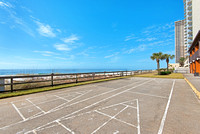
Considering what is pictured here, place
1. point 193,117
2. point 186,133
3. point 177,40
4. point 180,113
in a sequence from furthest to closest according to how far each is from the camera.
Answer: point 177,40 → point 180,113 → point 193,117 → point 186,133

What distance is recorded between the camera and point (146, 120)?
296cm

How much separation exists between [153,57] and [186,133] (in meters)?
32.1

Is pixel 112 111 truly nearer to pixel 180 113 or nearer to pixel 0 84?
pixel 180 113

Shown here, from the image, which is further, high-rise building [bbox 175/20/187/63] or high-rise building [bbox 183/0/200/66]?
high-rise building [bbox 175/20/187/63]

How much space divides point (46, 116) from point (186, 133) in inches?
162

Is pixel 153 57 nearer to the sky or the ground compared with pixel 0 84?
nearer to the sky

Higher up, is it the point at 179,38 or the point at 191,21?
the point at 179,38

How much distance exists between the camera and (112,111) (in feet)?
11.8

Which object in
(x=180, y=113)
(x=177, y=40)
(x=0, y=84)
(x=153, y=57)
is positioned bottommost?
(x=180, y=113)

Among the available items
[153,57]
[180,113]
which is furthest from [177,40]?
[180,113]

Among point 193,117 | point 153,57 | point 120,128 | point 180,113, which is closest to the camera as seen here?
point 120,128

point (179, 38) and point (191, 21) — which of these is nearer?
point (191, 21)

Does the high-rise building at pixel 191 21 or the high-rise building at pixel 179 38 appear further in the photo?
the high-rise building at pixel 179 38

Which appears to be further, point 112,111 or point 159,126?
point 112,111
